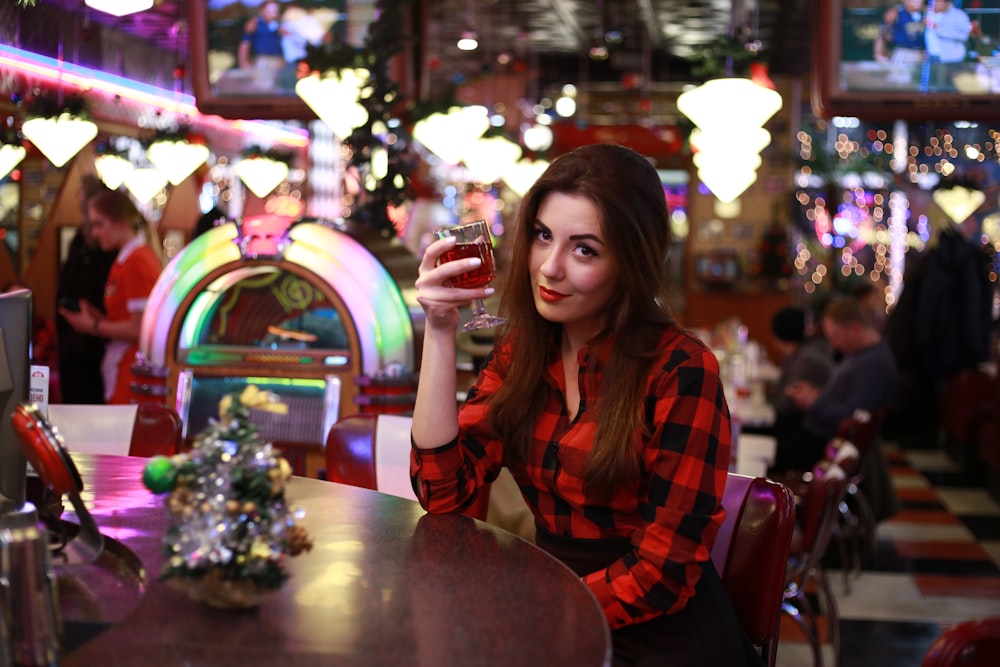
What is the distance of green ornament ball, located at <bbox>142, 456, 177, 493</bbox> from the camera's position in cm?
129

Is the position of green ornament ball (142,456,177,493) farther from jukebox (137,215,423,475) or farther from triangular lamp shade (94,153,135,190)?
triangular lamp shade (94,153,135,190)

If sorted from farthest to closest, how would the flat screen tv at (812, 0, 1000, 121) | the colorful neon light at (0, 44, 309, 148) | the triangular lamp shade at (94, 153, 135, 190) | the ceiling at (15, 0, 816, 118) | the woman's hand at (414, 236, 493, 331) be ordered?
the ceiling at (15, 0, 816, 118) < the triangular lamp shade at (94, 153, 135, 190) < the flat screen tv at (812, 0, 1000, 121) < the colorful neon light at (0, 44, 309, 148) < the woman's hand at (414, 236, 493, 331)

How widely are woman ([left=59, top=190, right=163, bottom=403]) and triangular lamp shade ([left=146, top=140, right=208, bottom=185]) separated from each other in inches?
61.3

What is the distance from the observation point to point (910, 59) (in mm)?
4145

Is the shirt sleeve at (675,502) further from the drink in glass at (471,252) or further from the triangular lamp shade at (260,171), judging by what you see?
the triangular lamp shade at (260,171)

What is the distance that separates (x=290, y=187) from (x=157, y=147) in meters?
8.25

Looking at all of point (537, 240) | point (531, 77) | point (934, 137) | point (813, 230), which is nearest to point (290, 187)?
point (531, 77)

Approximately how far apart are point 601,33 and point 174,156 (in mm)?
6206

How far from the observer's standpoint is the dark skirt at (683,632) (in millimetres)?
1771

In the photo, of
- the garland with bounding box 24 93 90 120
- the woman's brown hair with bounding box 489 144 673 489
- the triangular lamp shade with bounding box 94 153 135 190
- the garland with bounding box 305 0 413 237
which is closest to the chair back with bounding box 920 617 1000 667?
the woman's brown hair with bounding box 489 144 673 489

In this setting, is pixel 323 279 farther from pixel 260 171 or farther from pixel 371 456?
pixel 260 171

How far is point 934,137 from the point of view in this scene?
13492mm

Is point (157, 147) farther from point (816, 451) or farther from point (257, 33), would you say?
point (816, 451)

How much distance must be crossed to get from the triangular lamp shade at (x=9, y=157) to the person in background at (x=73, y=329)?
1.07 metres
